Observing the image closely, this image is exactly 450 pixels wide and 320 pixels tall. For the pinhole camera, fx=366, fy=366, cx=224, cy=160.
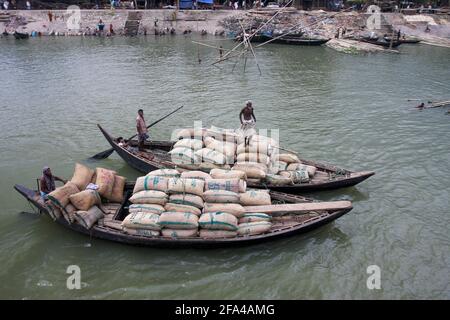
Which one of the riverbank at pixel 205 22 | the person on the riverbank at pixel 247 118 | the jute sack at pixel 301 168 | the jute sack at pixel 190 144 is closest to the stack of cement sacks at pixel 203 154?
the jute sack at pixel 190 144

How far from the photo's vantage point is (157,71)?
27391 mm

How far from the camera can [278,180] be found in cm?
1076

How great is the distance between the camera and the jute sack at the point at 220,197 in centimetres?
907

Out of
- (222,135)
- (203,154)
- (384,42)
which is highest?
(384,42)

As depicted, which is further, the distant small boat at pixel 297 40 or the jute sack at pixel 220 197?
the distant small boat at pixel 297 40

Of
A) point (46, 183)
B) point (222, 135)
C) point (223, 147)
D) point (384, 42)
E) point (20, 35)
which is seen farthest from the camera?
point (20, 35)

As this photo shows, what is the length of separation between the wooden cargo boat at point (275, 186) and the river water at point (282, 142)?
1.56 feet

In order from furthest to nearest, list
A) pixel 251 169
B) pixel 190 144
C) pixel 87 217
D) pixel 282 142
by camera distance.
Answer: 1. pixel 282 142
2. pixel 190 144
3. pixel 251 169
4. pixel 87 217

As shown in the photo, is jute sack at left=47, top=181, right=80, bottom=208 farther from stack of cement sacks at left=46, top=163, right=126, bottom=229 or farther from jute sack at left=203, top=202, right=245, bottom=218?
jute sack at left=203, top=202, right=245, bottom=218

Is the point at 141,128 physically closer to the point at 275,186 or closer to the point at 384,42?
the point at 275,186

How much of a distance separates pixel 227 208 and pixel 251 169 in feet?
7.31

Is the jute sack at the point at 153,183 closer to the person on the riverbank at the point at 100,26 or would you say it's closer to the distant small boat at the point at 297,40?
the distant small boat at the point at 297,40

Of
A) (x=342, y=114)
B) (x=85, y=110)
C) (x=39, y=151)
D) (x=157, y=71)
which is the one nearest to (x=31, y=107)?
(x=85, y=110)

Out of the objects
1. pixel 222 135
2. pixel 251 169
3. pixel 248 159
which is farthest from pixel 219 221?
pixel 222 135
